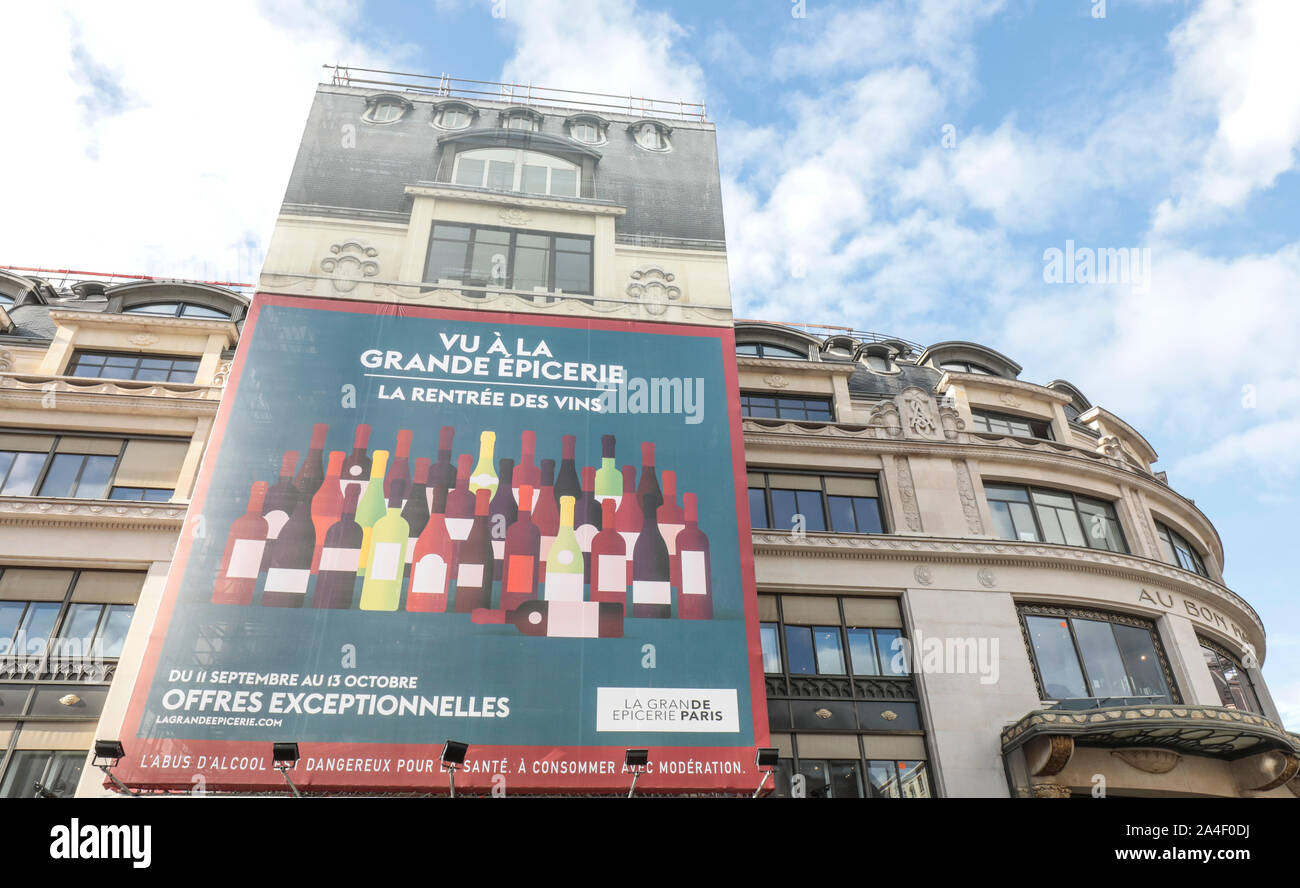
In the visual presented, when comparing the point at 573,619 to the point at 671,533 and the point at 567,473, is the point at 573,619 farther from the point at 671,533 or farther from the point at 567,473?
the point at 567,473

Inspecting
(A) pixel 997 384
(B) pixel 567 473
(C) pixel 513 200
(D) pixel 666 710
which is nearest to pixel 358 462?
(B) pixel 567 473

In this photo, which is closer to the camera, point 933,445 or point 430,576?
point 430,576

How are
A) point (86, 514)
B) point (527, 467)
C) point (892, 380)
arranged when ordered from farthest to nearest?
point (892, 380)
point (86, 514)
point (527, 467)

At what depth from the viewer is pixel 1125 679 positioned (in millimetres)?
22469

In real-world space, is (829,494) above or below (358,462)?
above

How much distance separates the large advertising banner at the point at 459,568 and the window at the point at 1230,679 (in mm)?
14761

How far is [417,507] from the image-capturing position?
775 inches

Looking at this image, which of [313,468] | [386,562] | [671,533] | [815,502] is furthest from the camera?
[815,502]

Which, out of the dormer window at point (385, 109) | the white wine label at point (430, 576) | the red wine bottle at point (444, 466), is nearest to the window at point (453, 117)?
the dormer window at point (385, 109)

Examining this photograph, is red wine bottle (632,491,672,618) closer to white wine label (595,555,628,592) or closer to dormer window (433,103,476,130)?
white wine label (595,555,628,592)

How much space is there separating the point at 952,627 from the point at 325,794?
49.1 feet

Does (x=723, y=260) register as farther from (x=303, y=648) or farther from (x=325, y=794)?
(x=325, y=794)

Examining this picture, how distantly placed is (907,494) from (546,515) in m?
10.6
